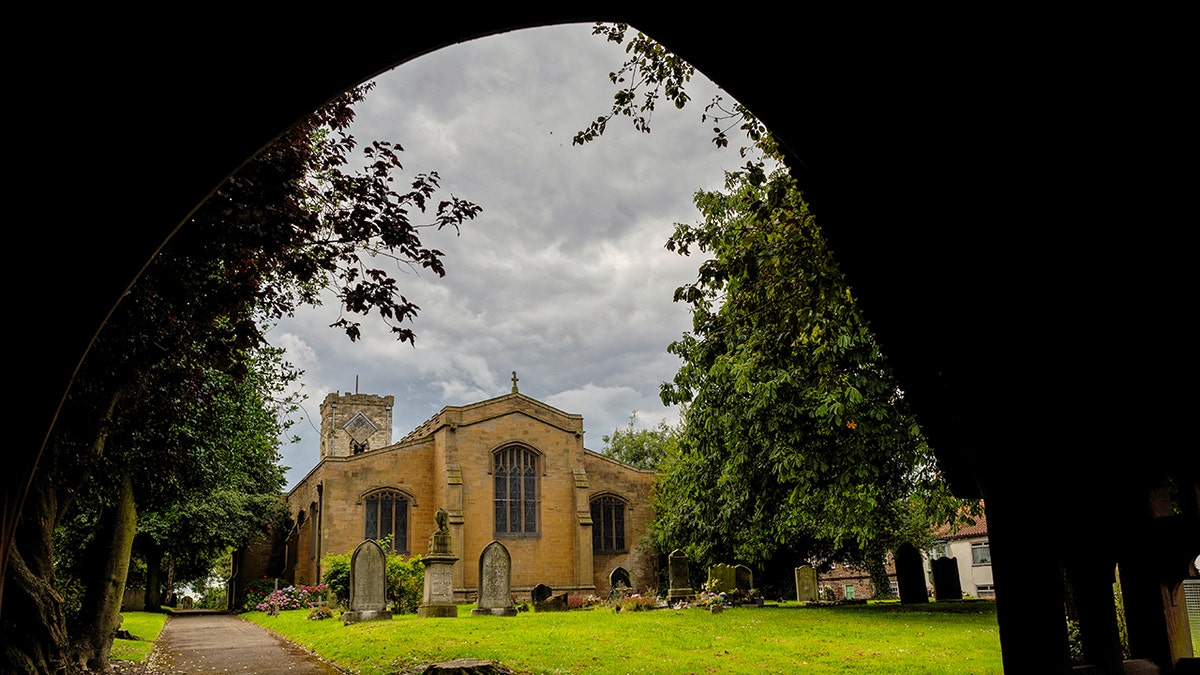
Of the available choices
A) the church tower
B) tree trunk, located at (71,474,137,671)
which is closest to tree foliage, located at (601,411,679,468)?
the church tower

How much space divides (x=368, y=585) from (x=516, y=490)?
14762mm

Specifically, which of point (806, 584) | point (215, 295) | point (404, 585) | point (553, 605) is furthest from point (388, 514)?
point (215, 295)

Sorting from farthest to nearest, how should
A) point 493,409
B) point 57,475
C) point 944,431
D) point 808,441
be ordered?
point 493,409
point 808,441
point 57,475
point 944,431

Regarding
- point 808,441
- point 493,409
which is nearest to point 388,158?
point 808,441

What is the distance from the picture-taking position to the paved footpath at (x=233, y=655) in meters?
11.6

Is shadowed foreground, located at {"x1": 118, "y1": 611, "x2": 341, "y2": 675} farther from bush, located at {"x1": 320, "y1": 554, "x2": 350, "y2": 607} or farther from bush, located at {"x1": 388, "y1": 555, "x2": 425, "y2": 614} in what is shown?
bush, located at {"x1": 320, "y1": 554, "x2": 350, "y2": 607}

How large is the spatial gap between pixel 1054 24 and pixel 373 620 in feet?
64.6

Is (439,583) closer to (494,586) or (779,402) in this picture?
(494,586)

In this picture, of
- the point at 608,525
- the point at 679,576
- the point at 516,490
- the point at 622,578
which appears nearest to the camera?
the point at 679,576

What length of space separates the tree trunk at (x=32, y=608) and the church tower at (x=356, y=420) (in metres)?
46.9

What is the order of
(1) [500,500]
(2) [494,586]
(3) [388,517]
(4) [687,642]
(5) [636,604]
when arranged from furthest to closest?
(1) [500,500]
(3) [388,517]
(5) [636,604]
(2) [494,586]
(4) [687,642]

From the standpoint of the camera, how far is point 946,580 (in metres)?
24.5

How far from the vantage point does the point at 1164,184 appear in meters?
2.11

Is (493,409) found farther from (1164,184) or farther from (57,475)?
(1164,184)
